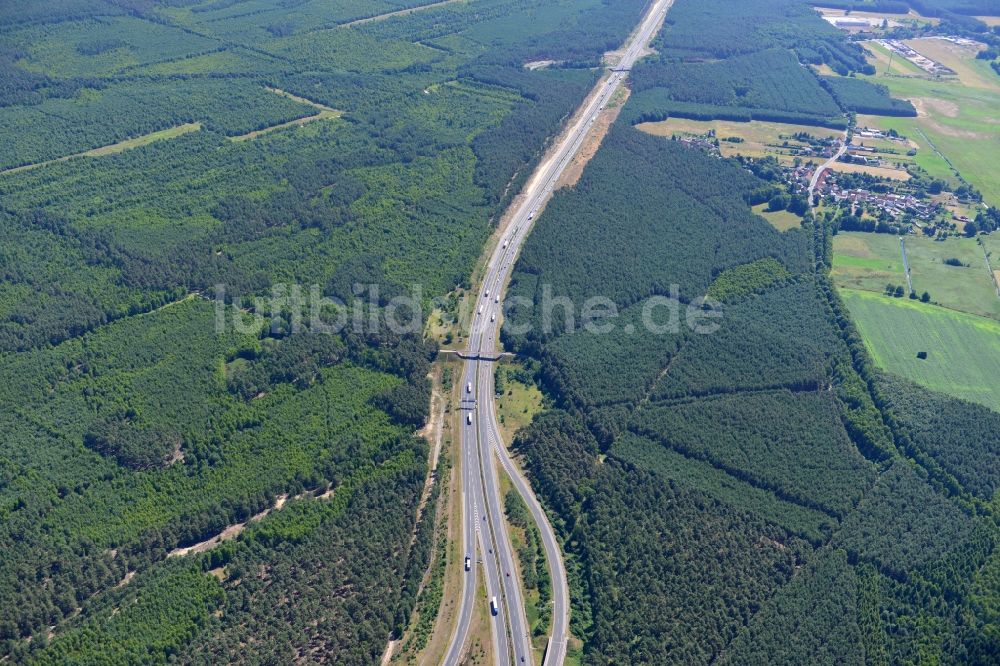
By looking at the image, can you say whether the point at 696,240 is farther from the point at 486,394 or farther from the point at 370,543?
the point at 370,543

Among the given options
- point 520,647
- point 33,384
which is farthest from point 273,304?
point 520,647

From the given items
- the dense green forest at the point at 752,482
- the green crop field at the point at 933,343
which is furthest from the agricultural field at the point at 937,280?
the dense green forest at the point at 752,482

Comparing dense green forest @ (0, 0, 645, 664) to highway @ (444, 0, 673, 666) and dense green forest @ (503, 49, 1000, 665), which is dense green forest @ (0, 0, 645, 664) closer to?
highway @ (444, 0, 673, 666)

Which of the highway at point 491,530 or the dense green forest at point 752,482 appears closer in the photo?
the highway at point 491,530

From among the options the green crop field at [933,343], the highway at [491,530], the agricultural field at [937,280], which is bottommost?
the highway at [491,530]

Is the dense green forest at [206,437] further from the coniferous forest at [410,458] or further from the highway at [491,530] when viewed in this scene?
the highway at [491,530]

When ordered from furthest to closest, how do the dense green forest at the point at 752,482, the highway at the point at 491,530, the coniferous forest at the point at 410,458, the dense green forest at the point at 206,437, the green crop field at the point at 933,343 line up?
1. the green crop field at the point at 933,343
2. the dense green forest at the point at 752,482
3. the highway at the point at 491,530
4. the coniferous forest at the point at 410,458
5. the dense green forest at the point at 206,437

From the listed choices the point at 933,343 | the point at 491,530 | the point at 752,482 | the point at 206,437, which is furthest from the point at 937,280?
the point at 206,437
